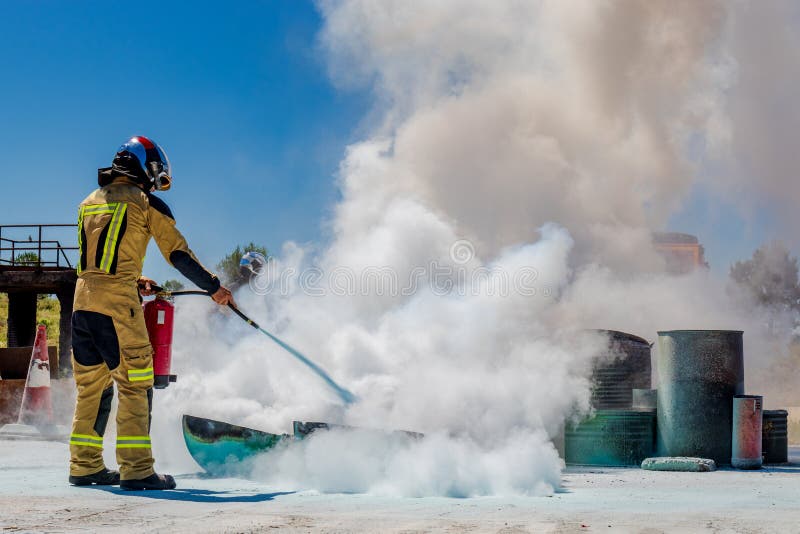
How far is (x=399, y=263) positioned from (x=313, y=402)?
12.7 ft

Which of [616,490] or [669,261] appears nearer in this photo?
[616,490]

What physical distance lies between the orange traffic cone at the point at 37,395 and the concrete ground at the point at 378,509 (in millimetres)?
6030

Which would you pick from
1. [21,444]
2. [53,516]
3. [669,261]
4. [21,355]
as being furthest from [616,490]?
[669,261]

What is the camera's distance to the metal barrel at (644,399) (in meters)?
11.6

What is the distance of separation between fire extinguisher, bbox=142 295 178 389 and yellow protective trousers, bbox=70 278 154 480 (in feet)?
1.89

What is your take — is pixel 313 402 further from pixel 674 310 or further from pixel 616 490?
pixel 674 310

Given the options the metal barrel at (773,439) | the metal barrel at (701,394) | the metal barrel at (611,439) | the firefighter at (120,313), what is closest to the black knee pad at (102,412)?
the firefighter at (120,313)

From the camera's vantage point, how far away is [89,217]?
280 inches

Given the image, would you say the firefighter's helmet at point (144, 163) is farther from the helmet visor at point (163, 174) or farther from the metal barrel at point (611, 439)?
the metal barrel at point (611, 439)

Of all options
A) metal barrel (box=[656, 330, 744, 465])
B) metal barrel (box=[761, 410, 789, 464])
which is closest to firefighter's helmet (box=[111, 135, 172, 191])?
metal barrel (box=[656, 330, 744, 465])

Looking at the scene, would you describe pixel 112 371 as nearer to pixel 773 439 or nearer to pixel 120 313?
pixel 120 313

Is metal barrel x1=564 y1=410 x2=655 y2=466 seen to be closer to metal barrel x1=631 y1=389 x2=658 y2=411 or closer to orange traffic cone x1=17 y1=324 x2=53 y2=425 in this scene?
metal barrel x1=631 y1=389 x2=658 y2=411

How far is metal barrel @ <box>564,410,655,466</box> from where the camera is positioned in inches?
419

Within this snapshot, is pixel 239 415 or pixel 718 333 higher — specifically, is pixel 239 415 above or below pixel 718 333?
below
